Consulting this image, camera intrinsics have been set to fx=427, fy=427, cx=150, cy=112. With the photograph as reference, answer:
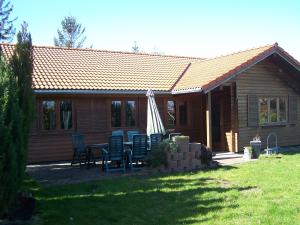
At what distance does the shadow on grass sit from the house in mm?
5806

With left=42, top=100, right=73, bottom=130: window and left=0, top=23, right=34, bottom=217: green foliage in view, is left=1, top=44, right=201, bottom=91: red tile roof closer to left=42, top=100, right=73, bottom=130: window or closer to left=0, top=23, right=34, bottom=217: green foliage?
left=42, top=100, right=73, bottom=130: window

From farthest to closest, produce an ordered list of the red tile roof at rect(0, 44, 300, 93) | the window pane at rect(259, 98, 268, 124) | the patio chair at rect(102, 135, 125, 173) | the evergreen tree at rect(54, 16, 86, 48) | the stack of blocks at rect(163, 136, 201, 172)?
1. the evergreen tree at rect(54, 16, 86, 48)
2. the window pane at rect(259, 98, 268, 124)
3. the red tile roof at rect(0, 44, 300, 93)
4. the stack of blocks at rect(163, 136, 201, 172)
5. the patio chair at rect(102, 135, 125, 173)

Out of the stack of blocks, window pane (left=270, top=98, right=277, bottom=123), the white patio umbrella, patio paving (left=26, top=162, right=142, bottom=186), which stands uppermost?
window pane (left=270, top=98, right=277, bottom=123)

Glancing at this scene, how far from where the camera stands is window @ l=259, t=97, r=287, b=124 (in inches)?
733

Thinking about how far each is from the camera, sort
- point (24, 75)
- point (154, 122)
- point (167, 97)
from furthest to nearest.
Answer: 1. point (167, 97)
2. point (154, 122)
3. point (24, 75)

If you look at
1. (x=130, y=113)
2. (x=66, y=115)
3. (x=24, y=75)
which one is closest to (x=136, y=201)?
(x=24, y=75)

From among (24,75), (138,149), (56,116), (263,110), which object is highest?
(24,75)

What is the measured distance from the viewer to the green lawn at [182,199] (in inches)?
282

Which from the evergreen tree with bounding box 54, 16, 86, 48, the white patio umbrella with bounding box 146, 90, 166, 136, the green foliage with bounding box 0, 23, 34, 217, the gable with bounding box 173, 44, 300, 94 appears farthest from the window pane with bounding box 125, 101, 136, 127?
the evergreen tree with bounding box 54, 16, 86, 48

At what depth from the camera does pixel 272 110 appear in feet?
62.6

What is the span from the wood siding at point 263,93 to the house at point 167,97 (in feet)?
0.14

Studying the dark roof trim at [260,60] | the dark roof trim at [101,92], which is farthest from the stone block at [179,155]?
the dark roof trim at [101,92]

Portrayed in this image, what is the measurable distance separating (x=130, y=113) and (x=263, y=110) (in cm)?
585

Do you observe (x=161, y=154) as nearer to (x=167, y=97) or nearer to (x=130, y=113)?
(x=130, y=113)
